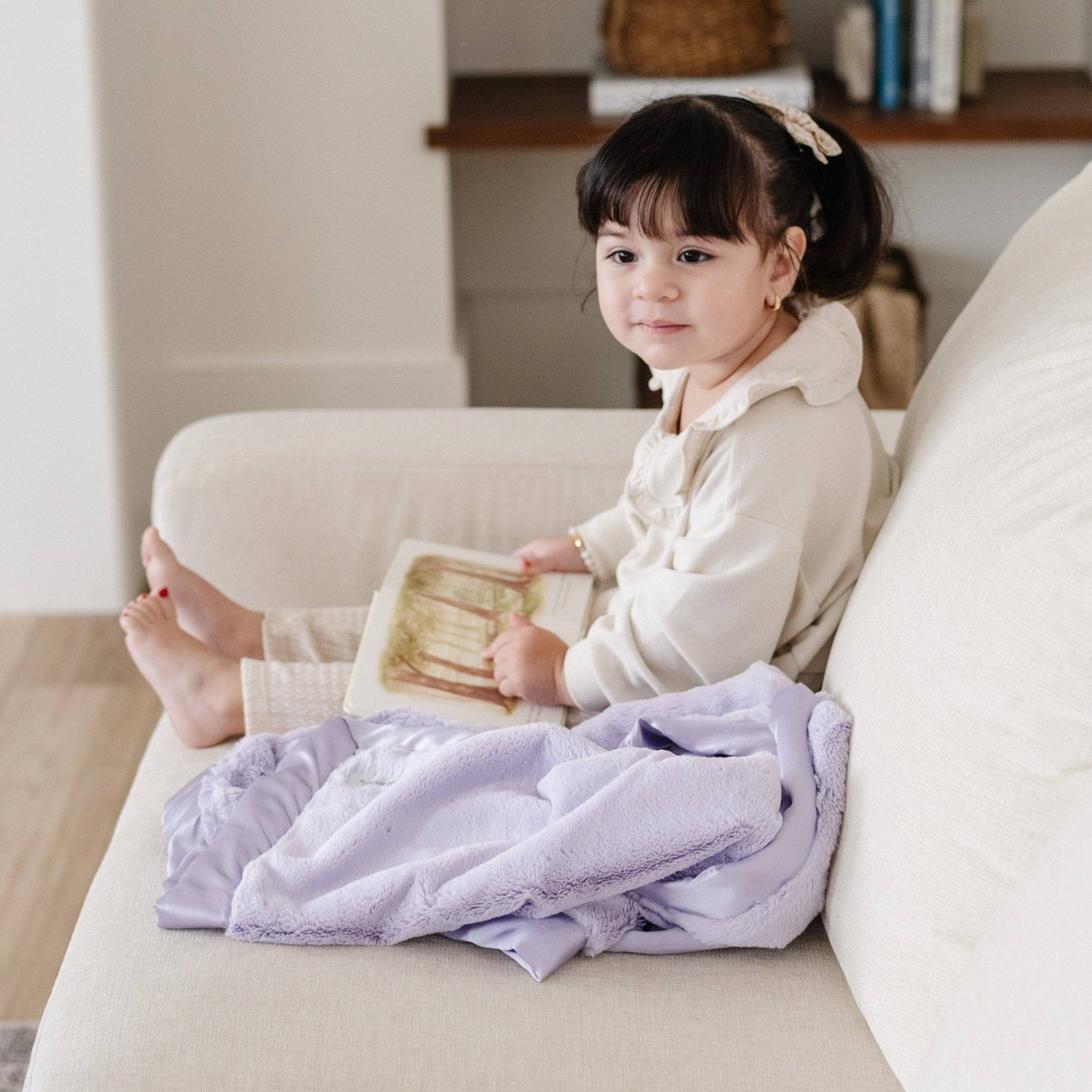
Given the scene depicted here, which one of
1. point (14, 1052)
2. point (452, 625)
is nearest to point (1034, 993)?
point (452, 625)

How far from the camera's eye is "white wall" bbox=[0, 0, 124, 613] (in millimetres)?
1873

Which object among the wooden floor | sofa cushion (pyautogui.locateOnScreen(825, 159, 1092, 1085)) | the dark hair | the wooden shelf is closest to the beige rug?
the wooden floor

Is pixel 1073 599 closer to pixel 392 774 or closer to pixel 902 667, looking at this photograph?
pixel 902 667

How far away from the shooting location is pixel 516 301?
8.73 ft

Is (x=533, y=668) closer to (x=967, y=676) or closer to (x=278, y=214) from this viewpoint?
(x=967, y=676)

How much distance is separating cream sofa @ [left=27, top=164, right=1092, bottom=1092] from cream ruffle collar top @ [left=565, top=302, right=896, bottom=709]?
0.25 feet

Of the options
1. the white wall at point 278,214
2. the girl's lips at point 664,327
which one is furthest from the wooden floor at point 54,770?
the girl's lips at point 664,327

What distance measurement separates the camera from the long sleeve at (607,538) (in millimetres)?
1311

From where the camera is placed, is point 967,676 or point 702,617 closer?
point 967,676

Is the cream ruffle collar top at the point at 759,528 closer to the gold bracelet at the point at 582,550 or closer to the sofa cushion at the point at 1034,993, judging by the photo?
the gold bracelet at the point at 582,550

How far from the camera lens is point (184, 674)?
47.5 inches

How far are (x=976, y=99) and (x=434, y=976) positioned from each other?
6.17ft

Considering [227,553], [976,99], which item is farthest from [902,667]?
[976,99]

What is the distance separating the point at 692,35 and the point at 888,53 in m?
0.32
